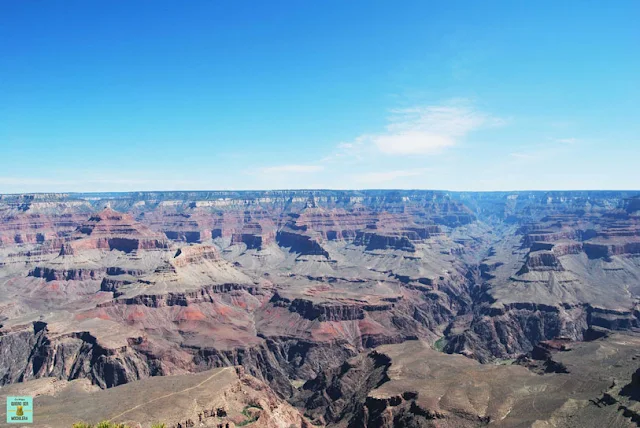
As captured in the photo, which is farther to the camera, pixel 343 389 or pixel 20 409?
pixel 343 389

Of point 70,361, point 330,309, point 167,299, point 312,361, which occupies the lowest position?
point 312,361

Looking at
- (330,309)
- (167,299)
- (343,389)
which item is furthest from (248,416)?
(167,299)

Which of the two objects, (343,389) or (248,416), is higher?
(248,416)

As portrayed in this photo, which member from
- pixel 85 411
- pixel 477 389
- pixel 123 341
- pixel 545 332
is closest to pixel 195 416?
pixel 85 411

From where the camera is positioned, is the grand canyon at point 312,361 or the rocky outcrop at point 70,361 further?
the rocky outcrop at point 70,361

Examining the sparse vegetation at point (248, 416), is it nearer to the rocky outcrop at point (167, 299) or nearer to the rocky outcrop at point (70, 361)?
the rocky outcrop at point (70, 361)

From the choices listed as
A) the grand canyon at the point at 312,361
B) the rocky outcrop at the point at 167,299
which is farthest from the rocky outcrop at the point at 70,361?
the rocky outcrop at the point at 167,299

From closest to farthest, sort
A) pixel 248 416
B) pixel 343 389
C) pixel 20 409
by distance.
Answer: pixel 20 409, pixel 248 416, pixel 343 389

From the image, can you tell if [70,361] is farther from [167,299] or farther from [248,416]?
[248,416]

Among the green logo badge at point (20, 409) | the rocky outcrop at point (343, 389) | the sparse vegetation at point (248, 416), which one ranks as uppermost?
the green logo badge at point (20, 409)

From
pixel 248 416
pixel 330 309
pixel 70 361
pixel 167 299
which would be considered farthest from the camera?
pixel 167 299

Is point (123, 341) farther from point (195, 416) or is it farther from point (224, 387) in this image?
point (195, 416)

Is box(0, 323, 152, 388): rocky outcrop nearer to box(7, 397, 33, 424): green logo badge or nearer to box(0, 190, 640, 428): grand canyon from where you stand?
box(0, 190, 640, 428): grand canyon
